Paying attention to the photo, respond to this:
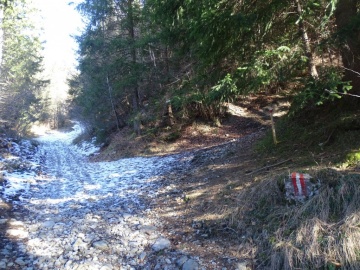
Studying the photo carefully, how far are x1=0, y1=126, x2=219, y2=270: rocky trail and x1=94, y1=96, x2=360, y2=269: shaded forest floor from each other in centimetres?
38

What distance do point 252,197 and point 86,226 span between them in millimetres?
3373

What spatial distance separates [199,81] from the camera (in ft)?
29.0

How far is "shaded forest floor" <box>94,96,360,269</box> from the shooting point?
13.7ft

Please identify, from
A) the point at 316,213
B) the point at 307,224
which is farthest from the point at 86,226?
the point at 316,213

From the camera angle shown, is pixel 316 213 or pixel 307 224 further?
pixel 316 213

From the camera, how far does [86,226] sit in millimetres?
5797

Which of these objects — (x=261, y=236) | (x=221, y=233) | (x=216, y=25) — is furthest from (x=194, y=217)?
(x=216, y=25)

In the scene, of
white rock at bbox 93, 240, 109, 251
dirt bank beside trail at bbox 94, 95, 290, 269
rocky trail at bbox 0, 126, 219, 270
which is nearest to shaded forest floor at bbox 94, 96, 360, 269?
dirt bank beside trail at bbox 94, 95, 290, 269

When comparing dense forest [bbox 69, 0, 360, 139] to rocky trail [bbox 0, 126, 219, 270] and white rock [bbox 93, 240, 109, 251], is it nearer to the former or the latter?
rocky trail [bbox 0, 126, 219, 270]

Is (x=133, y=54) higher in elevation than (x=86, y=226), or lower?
higher

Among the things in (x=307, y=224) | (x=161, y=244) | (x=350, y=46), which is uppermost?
(x=350, y=46)

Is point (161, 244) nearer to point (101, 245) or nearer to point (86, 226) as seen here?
point (101, 245)

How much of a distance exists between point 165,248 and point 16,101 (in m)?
22.7

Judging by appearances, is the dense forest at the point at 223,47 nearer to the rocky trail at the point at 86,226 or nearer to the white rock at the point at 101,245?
the rocky trail at the point at 86,226
